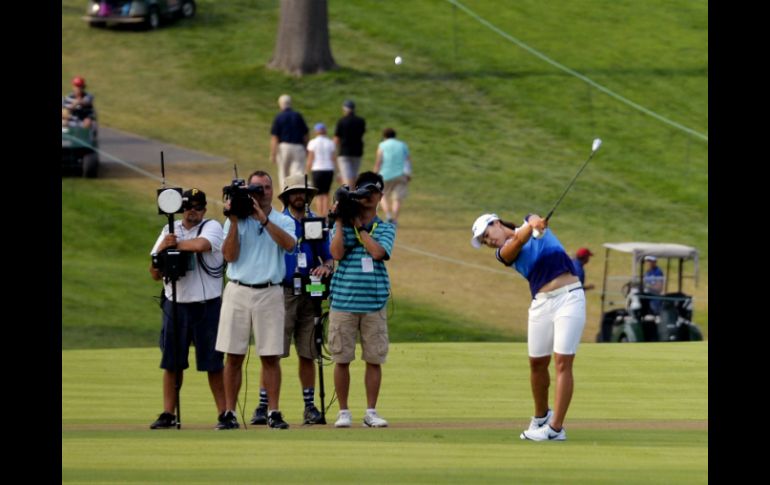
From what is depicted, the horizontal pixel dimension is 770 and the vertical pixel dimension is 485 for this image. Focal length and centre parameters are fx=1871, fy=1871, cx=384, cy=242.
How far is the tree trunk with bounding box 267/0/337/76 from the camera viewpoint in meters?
40.2

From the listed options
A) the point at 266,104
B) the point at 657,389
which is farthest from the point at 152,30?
the point at 657,389

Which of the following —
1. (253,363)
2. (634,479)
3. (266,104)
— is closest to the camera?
(634,479)

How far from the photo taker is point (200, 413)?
52.7 feet

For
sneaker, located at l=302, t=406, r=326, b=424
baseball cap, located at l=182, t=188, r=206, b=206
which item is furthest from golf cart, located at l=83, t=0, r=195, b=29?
sneaker, located at l=302, t=406, r=326, b=424

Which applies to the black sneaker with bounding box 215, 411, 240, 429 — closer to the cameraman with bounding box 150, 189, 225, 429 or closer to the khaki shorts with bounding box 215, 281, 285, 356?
the cameraman with bounding box 150, 189, 225, 429

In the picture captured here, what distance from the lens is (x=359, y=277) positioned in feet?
47.1

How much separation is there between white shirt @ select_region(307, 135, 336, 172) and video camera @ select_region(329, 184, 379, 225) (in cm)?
1529

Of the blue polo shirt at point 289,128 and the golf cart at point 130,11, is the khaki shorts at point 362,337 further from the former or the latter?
the golf cart at point 130,11

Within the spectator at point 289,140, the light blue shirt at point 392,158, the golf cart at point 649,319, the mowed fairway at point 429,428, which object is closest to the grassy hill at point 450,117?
the light blue shirt at point 392,158

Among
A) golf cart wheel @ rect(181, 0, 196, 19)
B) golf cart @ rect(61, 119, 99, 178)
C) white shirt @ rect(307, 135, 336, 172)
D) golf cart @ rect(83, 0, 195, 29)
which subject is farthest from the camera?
golf cart wheel @ rect(181, 0, 196, 19)

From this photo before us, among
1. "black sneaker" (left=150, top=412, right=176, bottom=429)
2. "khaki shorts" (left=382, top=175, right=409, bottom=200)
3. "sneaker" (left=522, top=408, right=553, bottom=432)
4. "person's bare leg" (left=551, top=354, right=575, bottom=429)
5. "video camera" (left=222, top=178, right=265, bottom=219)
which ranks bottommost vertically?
"black sneaker" (left=150, top=412, right=176, bottom=429)

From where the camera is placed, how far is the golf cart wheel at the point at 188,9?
4488cm

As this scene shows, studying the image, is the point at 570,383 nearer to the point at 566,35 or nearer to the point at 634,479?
the point at 634,479

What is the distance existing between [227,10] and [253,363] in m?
27.4
